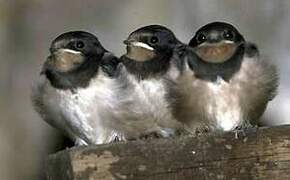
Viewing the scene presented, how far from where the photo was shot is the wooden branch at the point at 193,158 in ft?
4.11

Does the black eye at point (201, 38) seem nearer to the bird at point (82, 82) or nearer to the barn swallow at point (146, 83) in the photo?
the barn swallow at point (146, 83)

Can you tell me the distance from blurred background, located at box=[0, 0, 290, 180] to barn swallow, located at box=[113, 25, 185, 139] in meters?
0.46

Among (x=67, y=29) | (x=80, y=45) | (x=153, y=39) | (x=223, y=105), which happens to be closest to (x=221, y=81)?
(x=223, y=105)

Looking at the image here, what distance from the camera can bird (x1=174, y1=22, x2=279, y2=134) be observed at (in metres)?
1.48

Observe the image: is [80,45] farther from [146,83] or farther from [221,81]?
[221,81]

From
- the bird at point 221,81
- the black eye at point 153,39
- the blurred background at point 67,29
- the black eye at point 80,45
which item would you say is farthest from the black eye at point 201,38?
the blurred background at point 67,29

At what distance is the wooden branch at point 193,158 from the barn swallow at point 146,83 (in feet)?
0.85

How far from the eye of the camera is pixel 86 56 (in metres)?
1.54

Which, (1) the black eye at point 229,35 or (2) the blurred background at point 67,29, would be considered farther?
(2) the blurred background at point 67,29

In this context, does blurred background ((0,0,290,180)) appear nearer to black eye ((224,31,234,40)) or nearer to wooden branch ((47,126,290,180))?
black eye ((224,31,234,40))

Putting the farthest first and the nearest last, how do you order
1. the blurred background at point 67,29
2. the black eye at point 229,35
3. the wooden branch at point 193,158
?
1. the blurred background at point 67,29
2. the black eye at point 229,35
3. the wooden branch at point 193,158

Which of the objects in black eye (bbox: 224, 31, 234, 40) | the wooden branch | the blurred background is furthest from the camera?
Result: the blurred background

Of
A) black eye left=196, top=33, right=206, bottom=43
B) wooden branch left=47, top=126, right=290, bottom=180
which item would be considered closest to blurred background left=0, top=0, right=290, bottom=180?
black eye left=196, top=33, right=206, bottom=43

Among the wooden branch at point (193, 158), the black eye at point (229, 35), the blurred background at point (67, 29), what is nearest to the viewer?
the wooden branch at point (193, 158)
